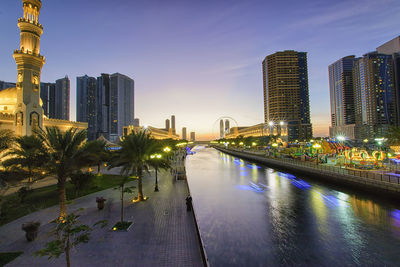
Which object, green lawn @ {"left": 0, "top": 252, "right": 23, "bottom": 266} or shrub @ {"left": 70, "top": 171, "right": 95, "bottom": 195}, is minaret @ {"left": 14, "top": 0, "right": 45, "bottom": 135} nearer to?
shrub @ {"left": 70, "top": 171, "right": 95, "bottom": 195}

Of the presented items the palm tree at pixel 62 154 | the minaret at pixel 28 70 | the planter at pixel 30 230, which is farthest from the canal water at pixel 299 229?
the minaret at pixel 28 70

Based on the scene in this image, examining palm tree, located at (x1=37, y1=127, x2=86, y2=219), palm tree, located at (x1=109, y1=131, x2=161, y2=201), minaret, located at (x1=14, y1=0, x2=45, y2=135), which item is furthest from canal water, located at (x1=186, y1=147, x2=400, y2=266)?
minaret, located at (x1=14, y1=0, x2=45, y2=135)

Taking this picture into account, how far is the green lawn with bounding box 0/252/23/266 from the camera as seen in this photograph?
8281 mm

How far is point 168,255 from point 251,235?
7.52 metres

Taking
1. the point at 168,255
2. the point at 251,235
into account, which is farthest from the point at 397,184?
the point at 168,255

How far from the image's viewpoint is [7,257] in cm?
859

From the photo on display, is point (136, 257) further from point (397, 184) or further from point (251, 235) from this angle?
point (397, 184)

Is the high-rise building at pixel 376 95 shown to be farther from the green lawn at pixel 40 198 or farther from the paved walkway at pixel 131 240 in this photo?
the green lawn at pixel 40 198

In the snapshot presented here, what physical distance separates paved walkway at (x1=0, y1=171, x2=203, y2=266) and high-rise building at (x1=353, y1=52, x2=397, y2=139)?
219 m

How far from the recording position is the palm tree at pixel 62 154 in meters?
12.5

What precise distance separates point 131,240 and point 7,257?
5.34 m

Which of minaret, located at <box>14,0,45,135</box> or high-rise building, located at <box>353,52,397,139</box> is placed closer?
minaret, located at <box>14,0,45,135</box>

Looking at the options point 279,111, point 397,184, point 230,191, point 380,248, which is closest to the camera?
point 380,248

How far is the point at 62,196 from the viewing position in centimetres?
1259
